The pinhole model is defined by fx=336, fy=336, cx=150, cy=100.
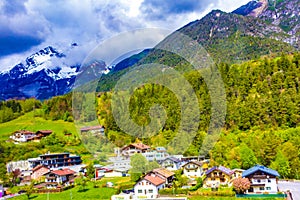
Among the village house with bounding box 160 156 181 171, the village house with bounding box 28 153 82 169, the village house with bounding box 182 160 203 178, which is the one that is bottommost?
the village house with bounding box 182 160 203 178

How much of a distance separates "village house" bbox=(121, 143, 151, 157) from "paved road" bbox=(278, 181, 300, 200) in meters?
13.0

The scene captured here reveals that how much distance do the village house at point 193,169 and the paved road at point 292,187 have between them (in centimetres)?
560

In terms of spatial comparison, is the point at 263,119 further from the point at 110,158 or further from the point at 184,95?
the point at 110,158

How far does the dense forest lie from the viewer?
72.9 feet

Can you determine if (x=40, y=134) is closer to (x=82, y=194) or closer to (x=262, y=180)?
(x=82, y=194)

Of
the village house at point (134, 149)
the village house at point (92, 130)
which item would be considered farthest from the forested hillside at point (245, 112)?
the village house at point (92, 130)

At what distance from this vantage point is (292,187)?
57.5 feet

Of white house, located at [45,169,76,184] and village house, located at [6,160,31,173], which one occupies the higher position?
village house, located at [6,160,31,173]

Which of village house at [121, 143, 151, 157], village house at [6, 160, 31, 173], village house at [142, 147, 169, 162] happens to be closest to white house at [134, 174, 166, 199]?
village house at [142, 147, 169, 162]

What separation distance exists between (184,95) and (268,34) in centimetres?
7068

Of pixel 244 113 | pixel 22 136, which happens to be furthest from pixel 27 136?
pixel 244 113

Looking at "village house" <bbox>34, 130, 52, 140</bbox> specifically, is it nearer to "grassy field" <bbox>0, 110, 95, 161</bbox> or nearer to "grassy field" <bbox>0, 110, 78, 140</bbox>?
"grassy field" <bbox>0, 110, 95, 161</bbox>

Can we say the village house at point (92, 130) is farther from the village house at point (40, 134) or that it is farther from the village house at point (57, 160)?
the village house at point (40, 134)

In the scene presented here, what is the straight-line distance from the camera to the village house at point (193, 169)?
23.0 meters
